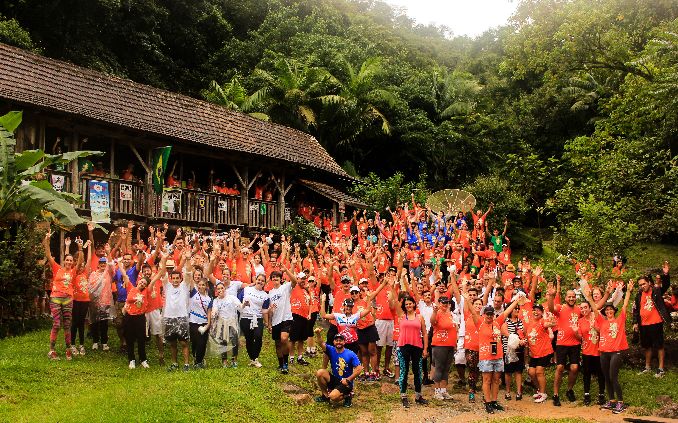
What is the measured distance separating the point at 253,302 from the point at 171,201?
9.82 m

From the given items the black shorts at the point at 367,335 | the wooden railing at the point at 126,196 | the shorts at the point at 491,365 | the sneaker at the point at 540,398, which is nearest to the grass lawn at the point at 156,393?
the black shorts at the point at 367,335

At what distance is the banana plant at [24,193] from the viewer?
41.8ft

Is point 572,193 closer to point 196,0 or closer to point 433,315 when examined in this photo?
point 433,315

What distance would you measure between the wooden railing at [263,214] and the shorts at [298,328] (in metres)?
11.2

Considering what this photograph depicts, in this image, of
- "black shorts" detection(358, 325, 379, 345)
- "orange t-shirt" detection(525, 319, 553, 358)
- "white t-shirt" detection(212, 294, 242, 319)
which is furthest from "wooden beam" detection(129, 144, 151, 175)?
"orange t-shirt" detection(525, 319, 553, 358)

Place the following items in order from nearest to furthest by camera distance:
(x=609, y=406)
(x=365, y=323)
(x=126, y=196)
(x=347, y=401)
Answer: (x=347, y=401) → (x=609, y=406) → (x=365, y=323) → (x=126, y=196)

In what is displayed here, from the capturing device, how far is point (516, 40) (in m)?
19.8

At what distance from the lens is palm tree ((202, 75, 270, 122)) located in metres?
30.3

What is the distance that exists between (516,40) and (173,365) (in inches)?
536

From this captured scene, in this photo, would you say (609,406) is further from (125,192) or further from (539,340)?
(125,192)

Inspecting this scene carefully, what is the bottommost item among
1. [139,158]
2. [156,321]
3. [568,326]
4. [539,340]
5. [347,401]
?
[347,401]

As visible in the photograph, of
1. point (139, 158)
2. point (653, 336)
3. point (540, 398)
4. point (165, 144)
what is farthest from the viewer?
point (165, 144)

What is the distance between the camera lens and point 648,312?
42.5ft

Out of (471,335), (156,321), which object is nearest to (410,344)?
(471,335)
